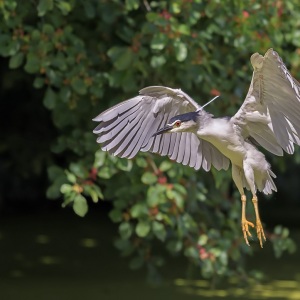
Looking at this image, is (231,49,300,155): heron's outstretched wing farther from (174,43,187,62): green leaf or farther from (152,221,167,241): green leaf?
(152,221,167,241): green leaf

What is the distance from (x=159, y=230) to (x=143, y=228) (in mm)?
81

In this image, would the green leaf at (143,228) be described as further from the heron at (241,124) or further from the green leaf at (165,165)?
the heron at (241,124)

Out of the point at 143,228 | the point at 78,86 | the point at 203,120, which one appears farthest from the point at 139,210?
the point at 203,120

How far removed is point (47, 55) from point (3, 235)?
456cm

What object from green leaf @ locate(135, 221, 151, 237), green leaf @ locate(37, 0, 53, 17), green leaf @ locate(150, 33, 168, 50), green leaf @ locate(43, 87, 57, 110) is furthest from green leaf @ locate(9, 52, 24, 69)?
green leaf @ locate(135, 221, 151, 237)

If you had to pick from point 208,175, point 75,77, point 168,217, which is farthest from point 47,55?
point 208,175

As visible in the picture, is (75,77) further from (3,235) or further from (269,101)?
(3,235)

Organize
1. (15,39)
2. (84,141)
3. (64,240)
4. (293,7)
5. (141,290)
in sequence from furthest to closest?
(64,240) → (141,290) → (293,7) → (84,141) → (15,39)

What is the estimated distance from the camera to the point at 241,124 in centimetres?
345

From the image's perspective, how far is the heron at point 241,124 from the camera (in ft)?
10.7

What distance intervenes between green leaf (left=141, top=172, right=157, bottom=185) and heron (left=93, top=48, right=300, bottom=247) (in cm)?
140

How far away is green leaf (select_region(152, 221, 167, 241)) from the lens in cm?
525

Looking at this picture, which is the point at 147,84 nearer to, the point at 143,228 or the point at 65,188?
the point at 143,228

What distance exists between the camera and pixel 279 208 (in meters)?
11.9
